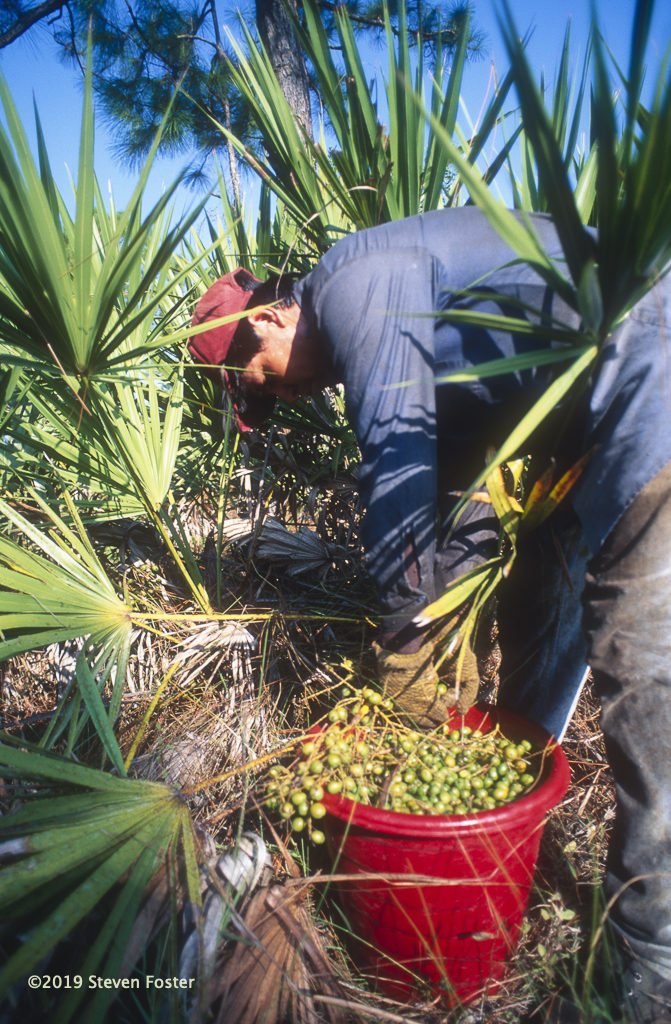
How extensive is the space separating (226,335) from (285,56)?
2.52 meters

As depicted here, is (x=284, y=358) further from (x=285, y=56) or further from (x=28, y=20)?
(x=28, y=20)

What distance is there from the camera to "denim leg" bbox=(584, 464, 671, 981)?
3.97ft

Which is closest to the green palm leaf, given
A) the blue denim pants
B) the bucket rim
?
the bucket rim

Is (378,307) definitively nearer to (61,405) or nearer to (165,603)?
(61,405)

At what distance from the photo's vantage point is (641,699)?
1.24 metres

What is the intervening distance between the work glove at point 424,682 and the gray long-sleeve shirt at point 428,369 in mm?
126

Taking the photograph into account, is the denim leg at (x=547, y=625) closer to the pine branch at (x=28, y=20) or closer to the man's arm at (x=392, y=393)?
the man's arm at (x=392, y=393)

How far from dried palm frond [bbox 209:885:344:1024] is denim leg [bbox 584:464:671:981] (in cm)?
67

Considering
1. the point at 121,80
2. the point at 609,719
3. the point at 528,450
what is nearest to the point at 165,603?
the point at 528,450

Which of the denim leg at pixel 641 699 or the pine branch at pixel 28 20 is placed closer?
the denim leg at pixel 641 699

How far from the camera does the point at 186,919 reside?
45.0 inches

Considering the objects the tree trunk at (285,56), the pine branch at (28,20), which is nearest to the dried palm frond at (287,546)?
the tree trunk at (285,56)

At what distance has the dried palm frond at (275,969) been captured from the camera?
1122 mm

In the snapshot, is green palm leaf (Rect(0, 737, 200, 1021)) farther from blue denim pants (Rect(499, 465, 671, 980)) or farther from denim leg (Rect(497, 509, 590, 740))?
denim leg (Rect(497, 509, 590, 740))
